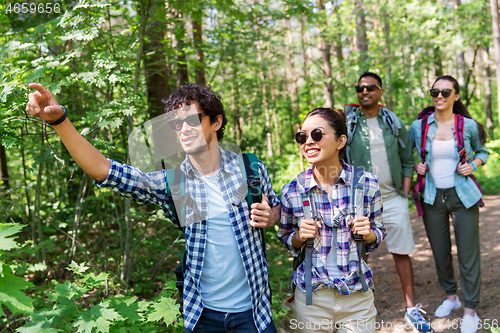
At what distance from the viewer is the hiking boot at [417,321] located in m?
3.25

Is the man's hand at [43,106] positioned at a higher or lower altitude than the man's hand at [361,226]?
higher

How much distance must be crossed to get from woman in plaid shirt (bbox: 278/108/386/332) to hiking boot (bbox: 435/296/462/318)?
6.71ft

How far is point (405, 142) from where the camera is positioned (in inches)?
142

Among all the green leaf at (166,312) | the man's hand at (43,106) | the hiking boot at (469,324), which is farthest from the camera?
the hiking boot at (469,324)

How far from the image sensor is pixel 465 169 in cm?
330

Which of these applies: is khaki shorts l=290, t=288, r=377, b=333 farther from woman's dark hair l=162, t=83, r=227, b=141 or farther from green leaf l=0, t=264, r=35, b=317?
green leaf l=0, t=264, r=35, b=317

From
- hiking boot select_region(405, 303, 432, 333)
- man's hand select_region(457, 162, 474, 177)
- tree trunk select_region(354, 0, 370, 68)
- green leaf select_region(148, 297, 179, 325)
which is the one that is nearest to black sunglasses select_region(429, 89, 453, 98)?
man's hand select_region(457, 162, 474, 177)

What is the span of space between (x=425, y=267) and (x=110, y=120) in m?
4.64

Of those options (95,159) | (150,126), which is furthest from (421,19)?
(95,159)

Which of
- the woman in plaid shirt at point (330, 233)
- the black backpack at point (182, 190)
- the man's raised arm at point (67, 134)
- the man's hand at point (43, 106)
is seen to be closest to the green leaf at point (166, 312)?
the black backpack at point (182, 190)

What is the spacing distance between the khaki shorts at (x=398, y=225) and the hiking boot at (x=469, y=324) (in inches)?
30.1

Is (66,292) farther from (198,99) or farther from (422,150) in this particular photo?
(422,150)

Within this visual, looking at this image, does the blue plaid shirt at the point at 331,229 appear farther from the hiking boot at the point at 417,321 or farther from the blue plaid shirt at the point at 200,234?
the hiking boot at the point at 417,321

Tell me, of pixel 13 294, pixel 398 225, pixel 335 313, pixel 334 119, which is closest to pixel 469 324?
pixel 398 225
